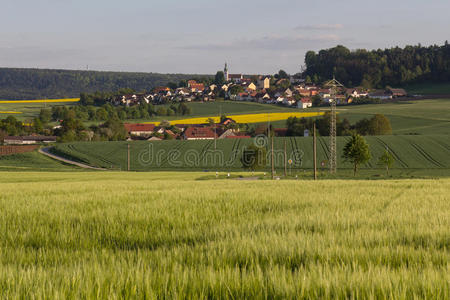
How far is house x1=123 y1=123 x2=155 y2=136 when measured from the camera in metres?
139

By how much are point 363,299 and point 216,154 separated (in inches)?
3487

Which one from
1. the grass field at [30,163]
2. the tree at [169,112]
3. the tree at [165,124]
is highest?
the tree at [169,112]

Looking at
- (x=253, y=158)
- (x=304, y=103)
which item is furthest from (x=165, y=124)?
(x=253, y=158)

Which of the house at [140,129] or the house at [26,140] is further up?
the house at [140,129]

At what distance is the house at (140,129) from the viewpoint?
138875mm

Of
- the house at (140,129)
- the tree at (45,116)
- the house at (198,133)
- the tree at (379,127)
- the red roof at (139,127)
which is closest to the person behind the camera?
the tree at (379,127)

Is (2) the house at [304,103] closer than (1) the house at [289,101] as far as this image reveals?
Yes

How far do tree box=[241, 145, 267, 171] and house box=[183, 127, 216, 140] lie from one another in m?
50.1

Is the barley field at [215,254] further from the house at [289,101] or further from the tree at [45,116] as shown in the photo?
the house at [289,101]

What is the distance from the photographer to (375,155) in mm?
83875

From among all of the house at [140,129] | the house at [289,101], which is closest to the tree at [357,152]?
the house at [140,129]

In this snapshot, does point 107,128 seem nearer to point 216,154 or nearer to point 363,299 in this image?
point 216,154

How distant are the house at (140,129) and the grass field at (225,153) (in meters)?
34.1

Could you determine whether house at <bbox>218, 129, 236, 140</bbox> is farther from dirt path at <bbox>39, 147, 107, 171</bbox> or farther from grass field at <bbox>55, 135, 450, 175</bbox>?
dirt path at <bbox>39, 147, 107, 171</bbox>
